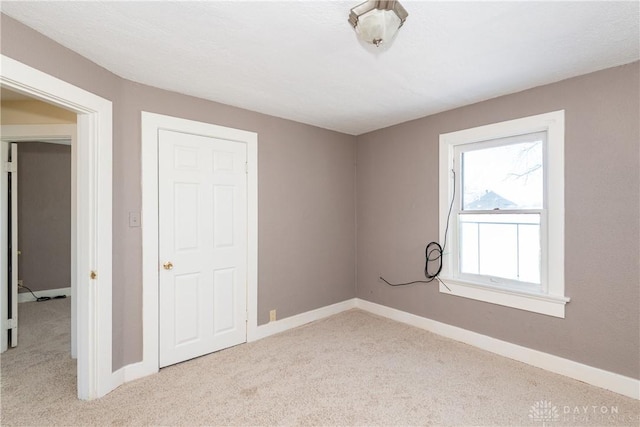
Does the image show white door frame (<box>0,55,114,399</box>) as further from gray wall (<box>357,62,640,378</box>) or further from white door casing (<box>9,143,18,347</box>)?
gray wall (<box>357,62,640,378</box>)

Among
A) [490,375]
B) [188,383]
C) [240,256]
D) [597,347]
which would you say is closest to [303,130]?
[240,256]

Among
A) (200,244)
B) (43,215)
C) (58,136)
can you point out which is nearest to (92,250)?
(200,244)

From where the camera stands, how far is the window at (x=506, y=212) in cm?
252

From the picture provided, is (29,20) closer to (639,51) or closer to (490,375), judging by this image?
(639,51)

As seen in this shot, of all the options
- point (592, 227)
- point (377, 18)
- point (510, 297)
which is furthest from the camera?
point (510, 297)

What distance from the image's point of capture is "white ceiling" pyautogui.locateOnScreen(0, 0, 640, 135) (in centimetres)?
161

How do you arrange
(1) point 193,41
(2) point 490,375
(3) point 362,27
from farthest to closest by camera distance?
(2) point 490,375
(1) point 193,41
(3) point 362,27

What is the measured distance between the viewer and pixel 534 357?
2.62m

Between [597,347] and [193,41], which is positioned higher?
[193,41]

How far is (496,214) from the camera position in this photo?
292 centimetres

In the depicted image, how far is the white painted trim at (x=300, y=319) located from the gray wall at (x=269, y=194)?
7 cm

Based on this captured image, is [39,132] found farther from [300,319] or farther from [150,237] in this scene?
[300,319]

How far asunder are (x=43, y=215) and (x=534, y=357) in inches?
264

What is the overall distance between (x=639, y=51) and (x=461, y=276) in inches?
86.0
